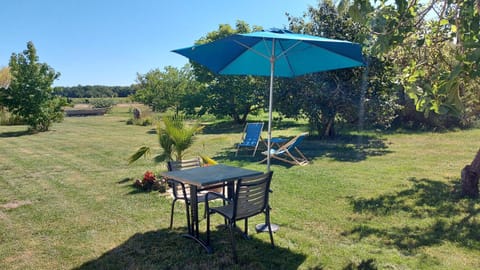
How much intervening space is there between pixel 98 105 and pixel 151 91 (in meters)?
13.0

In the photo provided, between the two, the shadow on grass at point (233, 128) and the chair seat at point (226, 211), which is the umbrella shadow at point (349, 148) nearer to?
the shadow on grass at point (233, 128)

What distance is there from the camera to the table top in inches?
135

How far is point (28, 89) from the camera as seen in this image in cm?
1444

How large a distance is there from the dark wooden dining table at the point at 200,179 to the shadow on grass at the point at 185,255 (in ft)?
0.44

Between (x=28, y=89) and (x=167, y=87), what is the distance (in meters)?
10.9

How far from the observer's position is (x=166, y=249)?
3496 mm

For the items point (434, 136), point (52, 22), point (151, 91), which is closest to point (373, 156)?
point (434, 136)

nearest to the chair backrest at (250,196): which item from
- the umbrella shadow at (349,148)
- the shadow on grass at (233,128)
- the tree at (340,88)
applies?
the umbrella shadow at (349,148)

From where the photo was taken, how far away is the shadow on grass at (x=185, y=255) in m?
3.14

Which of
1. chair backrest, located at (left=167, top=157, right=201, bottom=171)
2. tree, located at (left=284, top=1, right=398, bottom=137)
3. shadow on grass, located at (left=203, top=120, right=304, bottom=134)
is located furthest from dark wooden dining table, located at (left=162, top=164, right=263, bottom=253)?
shadow on grass, located at (left=203, top=120, right=304, bottom=134)

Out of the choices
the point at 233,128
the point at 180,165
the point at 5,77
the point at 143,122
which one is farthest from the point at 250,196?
the point at 5,77

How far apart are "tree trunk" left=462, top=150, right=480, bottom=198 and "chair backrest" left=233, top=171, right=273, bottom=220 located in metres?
3.63

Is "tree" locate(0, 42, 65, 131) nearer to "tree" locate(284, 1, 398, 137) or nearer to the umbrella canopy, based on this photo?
"tree" locate(284, 1, 398, 137)

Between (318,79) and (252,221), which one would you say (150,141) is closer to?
(318,79)
